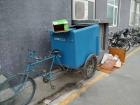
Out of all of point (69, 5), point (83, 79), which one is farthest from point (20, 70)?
point (69, 5)

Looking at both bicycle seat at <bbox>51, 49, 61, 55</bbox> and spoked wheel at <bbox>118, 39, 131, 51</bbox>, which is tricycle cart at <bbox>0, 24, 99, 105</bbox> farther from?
spoked wheel at <bbox>118, 39, 131, 51</bbox>

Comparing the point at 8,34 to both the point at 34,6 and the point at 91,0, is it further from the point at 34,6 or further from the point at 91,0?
the point at 91,0

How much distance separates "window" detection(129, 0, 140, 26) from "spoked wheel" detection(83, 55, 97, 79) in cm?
789

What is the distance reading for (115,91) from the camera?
4.11 metres

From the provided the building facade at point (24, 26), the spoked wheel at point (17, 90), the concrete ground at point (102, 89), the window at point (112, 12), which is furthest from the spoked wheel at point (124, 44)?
the spoked wheel at point (17, 90)

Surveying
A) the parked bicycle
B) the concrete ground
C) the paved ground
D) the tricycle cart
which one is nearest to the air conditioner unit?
the tricycle cart

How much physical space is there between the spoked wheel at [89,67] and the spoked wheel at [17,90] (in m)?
1.47

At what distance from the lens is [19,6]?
3795 millimetres

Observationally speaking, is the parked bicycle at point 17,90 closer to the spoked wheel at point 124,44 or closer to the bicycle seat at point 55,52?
the bicycle seat at point 55,52

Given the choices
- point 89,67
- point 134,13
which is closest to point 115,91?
point 89,67

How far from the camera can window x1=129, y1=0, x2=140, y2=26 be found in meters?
11.9

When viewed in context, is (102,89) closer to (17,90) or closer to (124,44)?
(17,90)

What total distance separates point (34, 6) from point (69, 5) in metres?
1.44

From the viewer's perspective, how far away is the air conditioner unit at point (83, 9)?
234 inches
